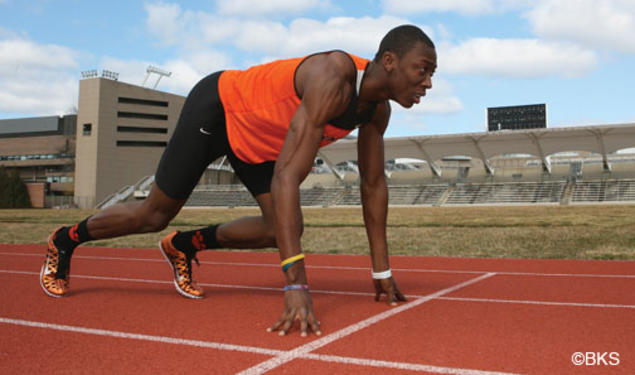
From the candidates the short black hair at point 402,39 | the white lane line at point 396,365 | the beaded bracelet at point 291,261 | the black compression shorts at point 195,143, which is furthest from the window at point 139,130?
the white lane line at point 396,365

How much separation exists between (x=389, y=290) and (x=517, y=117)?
2284 inches

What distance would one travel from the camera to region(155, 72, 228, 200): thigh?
3.71 metres

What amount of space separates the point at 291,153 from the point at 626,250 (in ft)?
24.3

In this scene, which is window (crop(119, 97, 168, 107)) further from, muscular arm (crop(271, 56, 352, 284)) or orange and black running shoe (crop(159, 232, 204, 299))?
muscular arm (crop(271, 56, 352, 284))

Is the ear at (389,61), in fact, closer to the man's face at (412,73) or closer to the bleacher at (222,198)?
the man's face at (412,73)

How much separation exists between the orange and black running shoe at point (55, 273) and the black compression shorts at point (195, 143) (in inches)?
45.5

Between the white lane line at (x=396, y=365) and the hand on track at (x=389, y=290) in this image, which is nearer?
the white lane line at (x=396, y=365)

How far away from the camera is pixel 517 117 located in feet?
188

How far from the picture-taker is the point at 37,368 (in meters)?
2.30

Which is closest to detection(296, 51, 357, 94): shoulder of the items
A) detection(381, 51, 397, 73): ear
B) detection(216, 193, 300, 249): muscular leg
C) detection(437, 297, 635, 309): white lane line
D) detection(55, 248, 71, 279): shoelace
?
detection(381, 51, 397, 73): ear

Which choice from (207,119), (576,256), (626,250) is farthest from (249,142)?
(626,250)

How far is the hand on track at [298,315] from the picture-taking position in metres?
2.75

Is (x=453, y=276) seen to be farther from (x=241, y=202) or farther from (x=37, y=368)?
(x=241, y=202)

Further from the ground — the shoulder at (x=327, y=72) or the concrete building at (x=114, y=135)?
the concrete building at (x=114, y=135)
